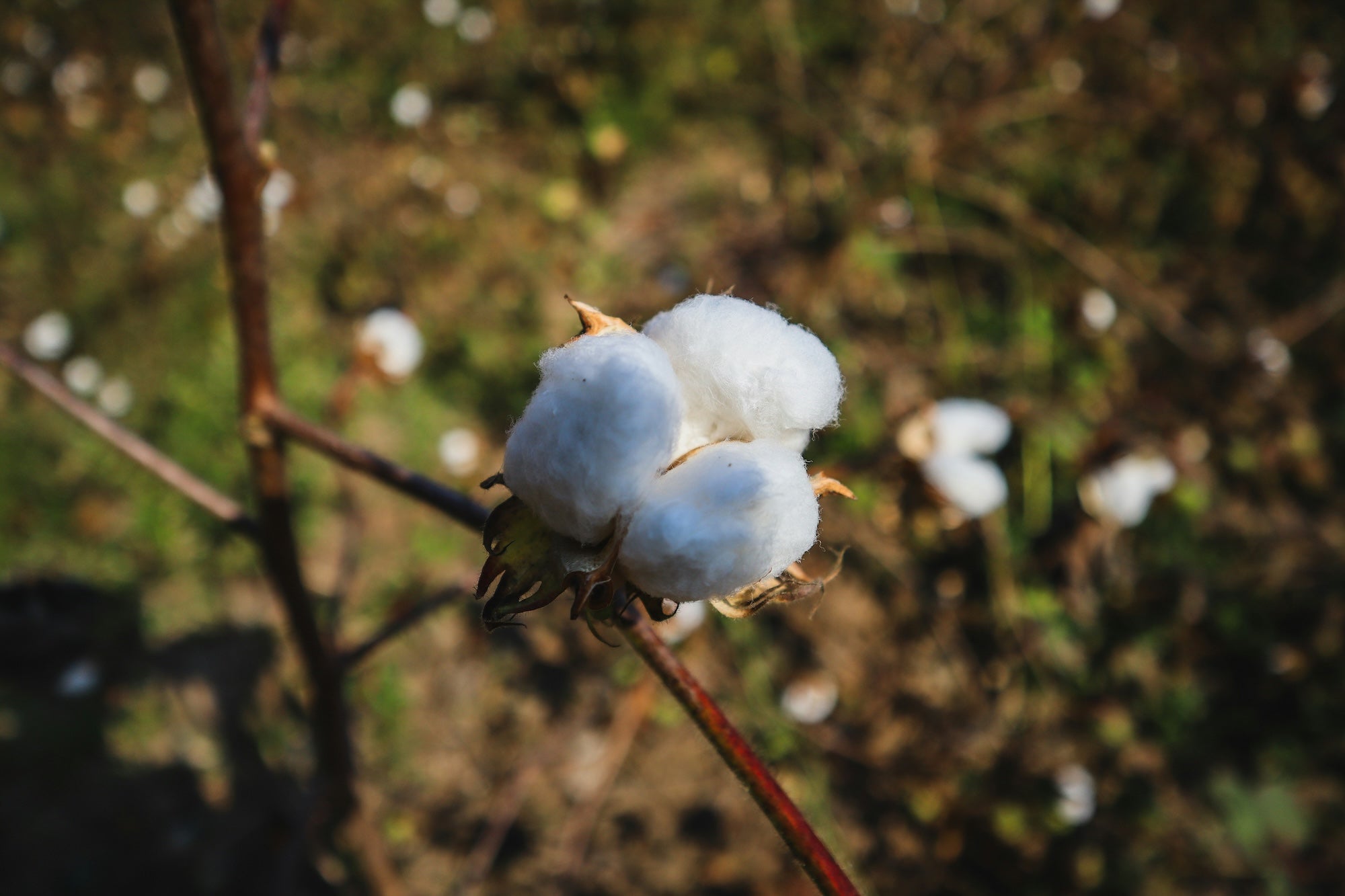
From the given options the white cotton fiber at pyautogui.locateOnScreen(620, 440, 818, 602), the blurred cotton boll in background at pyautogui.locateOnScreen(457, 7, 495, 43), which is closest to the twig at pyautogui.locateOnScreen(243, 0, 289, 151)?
the white cotton fiber at pyautogui.locateOnScreen(620, 440, 818, 602)

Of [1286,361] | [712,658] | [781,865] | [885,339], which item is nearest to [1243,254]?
[1286,361]

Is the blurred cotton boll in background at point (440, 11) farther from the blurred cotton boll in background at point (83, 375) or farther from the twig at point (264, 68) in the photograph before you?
the twig at point (264, 68)

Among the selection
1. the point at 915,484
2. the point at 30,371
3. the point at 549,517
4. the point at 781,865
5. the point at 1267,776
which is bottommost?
the point at 1267,776

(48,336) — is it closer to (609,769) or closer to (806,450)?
(609,769)

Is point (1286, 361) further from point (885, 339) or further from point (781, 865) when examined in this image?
point (781, 865)

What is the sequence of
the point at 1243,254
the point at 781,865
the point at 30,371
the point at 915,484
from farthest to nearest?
the point at 1243,254, the point at 781,865, the point at 915,484, the point at 30,371

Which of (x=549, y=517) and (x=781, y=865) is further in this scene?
(x=781, y=865)

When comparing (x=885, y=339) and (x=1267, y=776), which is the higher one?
(x=885, y=339)

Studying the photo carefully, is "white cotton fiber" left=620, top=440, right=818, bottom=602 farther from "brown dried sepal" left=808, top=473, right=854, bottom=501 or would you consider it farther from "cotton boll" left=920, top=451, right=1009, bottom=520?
"cotton boll" left=920, top=451, right=1009, bottom=520

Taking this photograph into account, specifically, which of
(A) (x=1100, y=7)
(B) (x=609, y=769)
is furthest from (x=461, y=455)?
(A) (x=1100, y=7)
